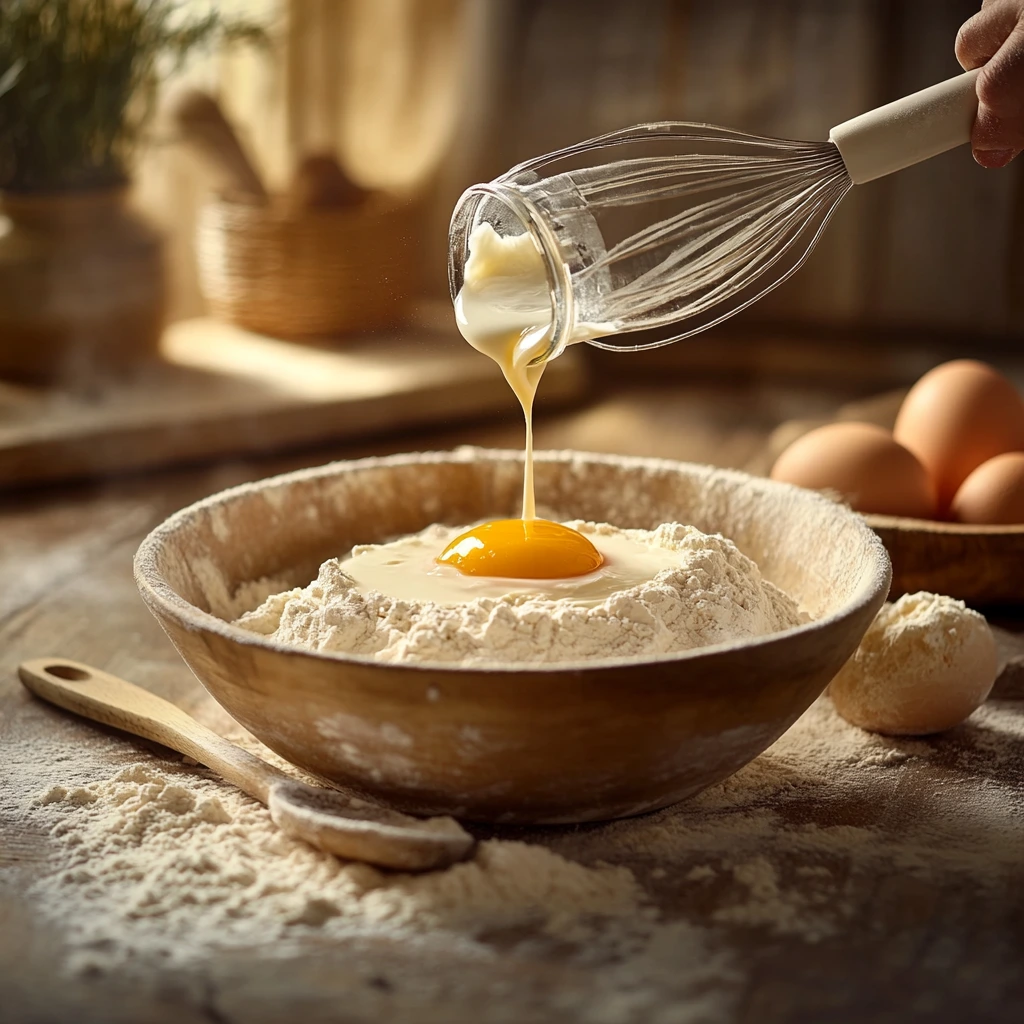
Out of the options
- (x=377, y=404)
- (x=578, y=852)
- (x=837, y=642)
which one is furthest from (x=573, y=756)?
(x=377, y=404)

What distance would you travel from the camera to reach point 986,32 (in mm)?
1143

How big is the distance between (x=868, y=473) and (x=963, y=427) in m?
0.19

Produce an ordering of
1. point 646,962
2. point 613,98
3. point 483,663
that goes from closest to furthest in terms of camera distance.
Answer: point 646,962 → point 483,663 → point 613,98

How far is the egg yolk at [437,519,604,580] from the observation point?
3.60ft

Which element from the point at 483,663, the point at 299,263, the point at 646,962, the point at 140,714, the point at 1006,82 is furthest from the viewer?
the point at 299,263

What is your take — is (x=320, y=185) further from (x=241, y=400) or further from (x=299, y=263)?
(x=241, y=400)

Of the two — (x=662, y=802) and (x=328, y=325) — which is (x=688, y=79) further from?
(x=662, y=802)

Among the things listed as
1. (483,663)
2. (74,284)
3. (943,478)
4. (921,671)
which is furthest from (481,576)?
(74,284)

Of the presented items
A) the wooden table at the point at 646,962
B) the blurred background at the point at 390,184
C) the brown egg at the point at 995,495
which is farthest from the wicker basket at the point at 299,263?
the wooden table at the point at 646,962

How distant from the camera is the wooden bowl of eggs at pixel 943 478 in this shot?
141 centimetres

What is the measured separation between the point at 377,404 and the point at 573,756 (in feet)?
4.56

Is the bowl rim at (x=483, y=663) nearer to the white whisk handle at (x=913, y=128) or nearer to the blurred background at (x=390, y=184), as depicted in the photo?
the white whisk handle at (x=913, y=128)

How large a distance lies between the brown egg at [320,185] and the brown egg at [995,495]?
1.37 m

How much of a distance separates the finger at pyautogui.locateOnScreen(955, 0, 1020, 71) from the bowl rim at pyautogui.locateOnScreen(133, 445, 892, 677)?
1.34 ft
